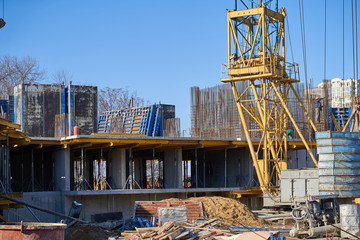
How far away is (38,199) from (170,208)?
27.4 ft

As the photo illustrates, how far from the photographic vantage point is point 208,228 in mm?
23250

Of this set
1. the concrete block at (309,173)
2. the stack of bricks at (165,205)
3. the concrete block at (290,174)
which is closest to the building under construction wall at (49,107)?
the stack of bricks at (165,205)

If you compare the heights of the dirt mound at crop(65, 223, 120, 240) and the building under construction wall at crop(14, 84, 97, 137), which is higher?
the building under construction wall at crop(14, 84, 97, 137)

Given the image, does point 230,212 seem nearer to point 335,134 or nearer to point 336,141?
point 336,141

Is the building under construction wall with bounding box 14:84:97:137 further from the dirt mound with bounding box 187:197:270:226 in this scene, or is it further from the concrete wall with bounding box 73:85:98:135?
the dirt mound with bounding box 187:197:270:226

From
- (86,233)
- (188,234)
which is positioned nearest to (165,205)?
(86,233)

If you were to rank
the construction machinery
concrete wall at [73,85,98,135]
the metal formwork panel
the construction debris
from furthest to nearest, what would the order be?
concrete wall at [73,85,98,135] < the metal formwork panel < the construction machinery < the construction debris

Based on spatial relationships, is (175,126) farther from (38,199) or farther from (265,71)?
(38,199)

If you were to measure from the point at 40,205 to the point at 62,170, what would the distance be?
3.09 meters

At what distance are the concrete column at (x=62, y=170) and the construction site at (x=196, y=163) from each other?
0.20 ft

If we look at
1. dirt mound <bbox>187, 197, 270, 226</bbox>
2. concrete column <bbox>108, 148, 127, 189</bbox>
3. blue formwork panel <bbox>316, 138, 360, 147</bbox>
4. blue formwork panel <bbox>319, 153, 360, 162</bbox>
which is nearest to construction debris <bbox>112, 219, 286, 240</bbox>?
dirt mound <bbox>187, 197, 270, 226</bbox>

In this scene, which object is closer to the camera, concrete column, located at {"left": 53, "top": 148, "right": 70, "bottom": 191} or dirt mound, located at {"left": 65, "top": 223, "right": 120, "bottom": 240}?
dirt mound, located at {"left": 65, "top": 223, "right": 120, "bottom": 240}

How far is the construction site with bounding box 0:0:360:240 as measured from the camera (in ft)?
82.5

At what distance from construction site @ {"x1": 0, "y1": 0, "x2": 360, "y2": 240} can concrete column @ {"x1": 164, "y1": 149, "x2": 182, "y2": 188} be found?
0.22 ft
